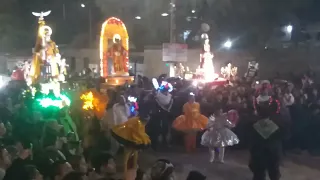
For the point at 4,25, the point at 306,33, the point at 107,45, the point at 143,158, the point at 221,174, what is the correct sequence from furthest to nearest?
the point at 4,25 < the point at 306,33 < the point at 107,45 < the point at 143,158 < the point at 221,174

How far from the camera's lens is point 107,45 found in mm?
19406

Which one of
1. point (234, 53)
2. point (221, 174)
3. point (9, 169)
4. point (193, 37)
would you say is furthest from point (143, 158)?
point (193, 37)

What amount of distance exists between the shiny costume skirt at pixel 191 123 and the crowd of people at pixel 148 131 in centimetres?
5

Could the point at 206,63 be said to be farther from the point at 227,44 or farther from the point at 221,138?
the point at 227,44

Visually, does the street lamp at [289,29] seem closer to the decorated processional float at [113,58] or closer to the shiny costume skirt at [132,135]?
the decorated processional float at [113,58]

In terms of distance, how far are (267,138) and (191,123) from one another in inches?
126

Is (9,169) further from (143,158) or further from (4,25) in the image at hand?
(4,25)

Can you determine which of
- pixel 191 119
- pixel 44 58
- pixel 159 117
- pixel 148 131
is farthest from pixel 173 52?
pixel 191 119

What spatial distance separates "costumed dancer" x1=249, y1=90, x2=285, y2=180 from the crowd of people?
2 centimetres

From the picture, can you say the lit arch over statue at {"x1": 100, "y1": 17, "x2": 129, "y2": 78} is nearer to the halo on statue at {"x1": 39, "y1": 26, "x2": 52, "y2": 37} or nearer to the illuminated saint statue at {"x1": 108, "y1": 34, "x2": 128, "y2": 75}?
the illuminated saint statue at {"x1": 108, "y1": 34, "x2": 128, "y2": 75}

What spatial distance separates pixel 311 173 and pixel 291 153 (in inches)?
65.4

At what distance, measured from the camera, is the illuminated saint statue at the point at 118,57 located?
755 inches

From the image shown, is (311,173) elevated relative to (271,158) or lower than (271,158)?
lower

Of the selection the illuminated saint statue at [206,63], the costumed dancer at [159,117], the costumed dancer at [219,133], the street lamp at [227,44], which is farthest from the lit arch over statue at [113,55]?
the street lamp at [227,44]
